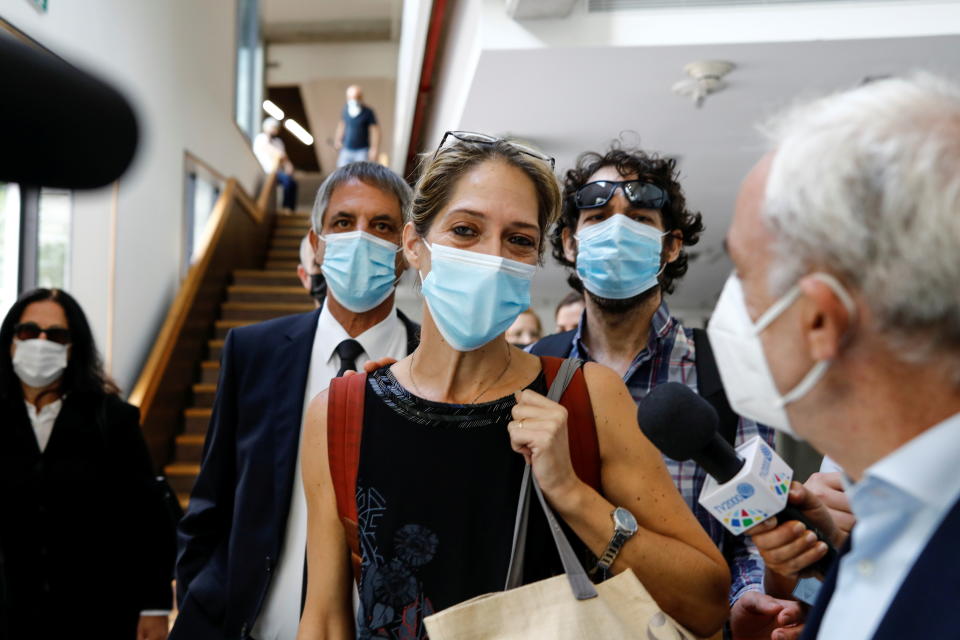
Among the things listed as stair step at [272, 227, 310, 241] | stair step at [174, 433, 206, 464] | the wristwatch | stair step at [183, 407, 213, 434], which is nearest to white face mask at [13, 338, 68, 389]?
the wristwatch

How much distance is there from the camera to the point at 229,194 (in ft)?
29.3

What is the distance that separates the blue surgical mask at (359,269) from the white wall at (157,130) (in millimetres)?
2426

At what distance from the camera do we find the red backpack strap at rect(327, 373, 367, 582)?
1476 millimetres

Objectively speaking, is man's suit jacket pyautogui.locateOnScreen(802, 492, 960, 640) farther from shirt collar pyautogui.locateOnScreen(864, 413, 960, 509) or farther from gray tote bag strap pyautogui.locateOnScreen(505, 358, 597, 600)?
gray tote bag strap pyautogui.locateOnScreen(505, 358, 597, 600)

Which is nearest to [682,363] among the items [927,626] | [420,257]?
[420,257]

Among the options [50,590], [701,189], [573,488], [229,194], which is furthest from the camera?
[229,194]

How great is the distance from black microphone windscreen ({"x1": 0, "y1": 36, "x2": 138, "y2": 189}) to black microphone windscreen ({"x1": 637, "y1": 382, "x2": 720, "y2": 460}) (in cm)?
84

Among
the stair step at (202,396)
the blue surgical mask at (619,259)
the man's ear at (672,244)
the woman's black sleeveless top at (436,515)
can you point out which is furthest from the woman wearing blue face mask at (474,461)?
the stair step at (202,396)

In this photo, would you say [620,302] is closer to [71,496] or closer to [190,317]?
[71,496]

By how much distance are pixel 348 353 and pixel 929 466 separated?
1528 mm

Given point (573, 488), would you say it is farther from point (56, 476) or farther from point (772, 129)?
point (56, 476)

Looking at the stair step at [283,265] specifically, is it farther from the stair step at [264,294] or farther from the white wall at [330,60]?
the white wall at [330,60]

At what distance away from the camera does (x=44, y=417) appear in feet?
10.1

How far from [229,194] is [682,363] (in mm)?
7706
